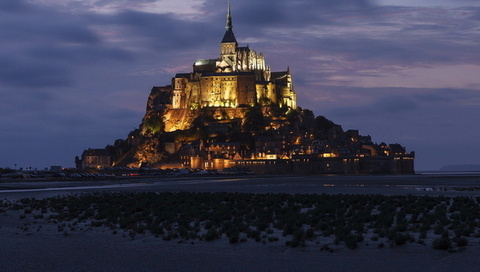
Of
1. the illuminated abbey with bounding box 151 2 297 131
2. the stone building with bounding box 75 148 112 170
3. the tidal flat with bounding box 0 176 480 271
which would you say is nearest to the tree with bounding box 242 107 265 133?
the illuminated abbey with bounding box 151 2 297 131

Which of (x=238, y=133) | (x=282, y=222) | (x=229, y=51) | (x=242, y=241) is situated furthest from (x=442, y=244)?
(x=229, y=51)

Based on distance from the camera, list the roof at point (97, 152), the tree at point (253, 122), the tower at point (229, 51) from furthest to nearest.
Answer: the tower at point (229, 51), the roof at point (97, 152), the tree at point (253, 122)

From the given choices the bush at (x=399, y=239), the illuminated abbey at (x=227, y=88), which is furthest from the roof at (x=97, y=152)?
the bush at (x=399, y=239)

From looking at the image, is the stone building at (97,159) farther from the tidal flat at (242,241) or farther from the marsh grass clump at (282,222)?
the tidal flat at (242,241)

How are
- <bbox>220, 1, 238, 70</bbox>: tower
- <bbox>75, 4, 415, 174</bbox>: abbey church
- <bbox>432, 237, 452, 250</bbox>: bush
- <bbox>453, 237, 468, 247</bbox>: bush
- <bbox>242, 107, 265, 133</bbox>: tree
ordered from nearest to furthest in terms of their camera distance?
<bbox>432, 237, 452, 250</bbox>: bush → <bbox>453, 237, 468, 247</bbox>: bush → <bbox>75, 4, 415, 174</bbox>: abbey church → <bbox>242, 107, 265, 133</bbox>: tree → <bbox>220, 1, 238, 70</bbox>: tower

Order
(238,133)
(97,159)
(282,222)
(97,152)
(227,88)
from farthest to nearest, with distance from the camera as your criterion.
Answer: (227,88) < (97,152) < (97,159) < (238,133) < (282,222)

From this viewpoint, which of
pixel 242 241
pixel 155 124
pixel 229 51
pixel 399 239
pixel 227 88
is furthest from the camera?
pixel 229 51

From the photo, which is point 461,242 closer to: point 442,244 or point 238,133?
point 442,244

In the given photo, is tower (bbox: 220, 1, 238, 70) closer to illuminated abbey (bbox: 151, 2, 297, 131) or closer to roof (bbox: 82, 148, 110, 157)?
illuminated abbey (bbox: 151, 2, 297, 131)

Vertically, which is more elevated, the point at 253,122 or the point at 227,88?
the point at 227,88

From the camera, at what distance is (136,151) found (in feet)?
566

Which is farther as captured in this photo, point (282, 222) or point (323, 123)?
point (323, 123)

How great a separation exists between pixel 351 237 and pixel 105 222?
11.3 meters

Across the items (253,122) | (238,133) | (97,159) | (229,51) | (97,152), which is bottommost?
(97,159)
